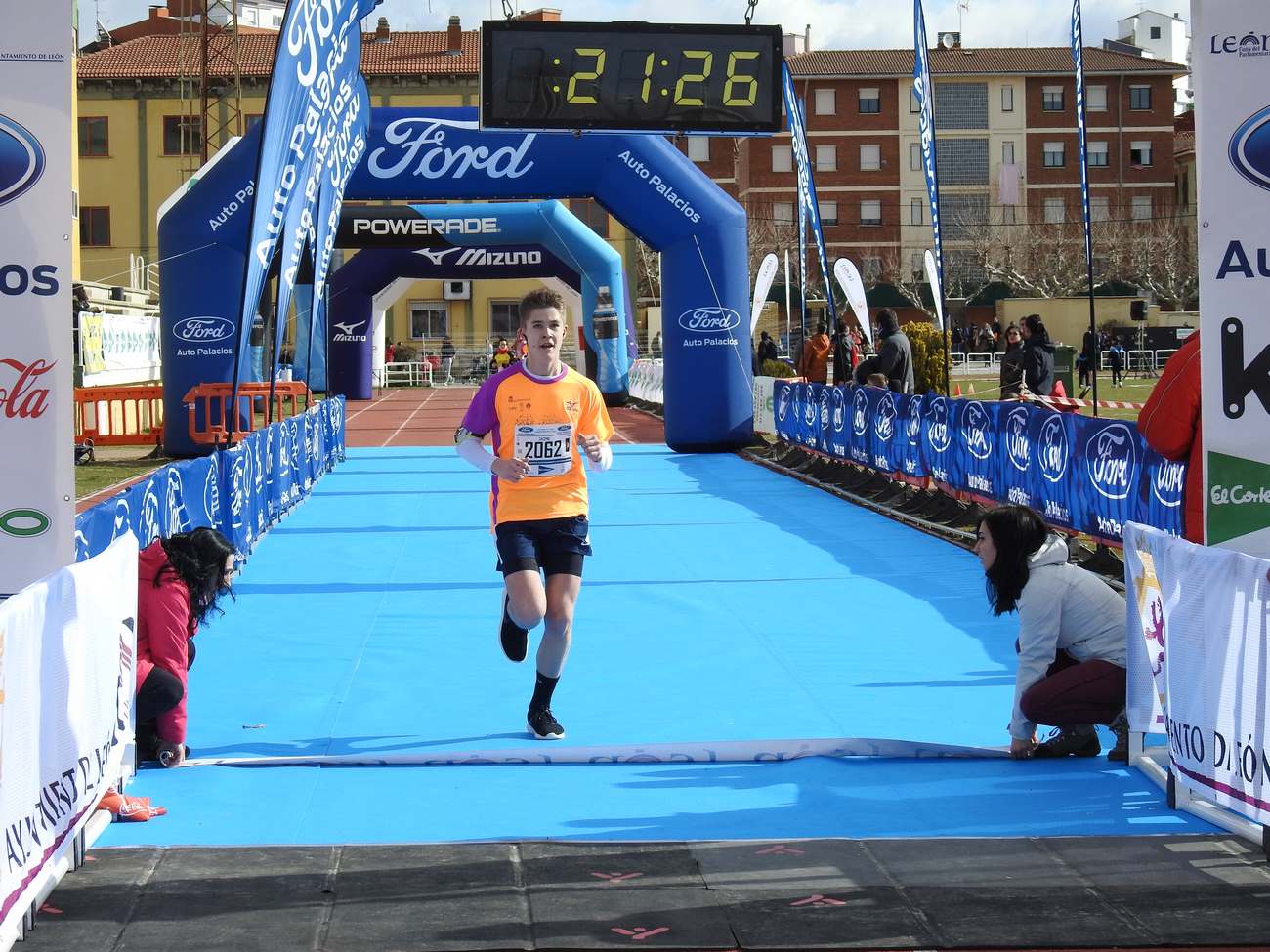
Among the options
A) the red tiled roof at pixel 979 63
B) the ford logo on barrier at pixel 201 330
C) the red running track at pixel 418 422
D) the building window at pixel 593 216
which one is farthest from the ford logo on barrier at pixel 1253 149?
the red tiled roof at pixel 979 63

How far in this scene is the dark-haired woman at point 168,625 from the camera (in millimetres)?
5988

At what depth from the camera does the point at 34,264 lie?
510 centimetres

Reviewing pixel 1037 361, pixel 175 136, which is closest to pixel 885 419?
pixel 1037 361

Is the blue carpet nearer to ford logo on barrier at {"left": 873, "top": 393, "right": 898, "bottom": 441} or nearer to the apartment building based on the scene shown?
ford logo on barrier at {"left": 873, "top": 393, "right": 898, "bottom": 441}

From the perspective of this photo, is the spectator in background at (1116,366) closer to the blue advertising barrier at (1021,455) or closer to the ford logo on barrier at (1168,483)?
the blue advertising barrier at (1021,455)

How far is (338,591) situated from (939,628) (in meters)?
4.10

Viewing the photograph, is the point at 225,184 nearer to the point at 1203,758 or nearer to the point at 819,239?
the point at 819,239

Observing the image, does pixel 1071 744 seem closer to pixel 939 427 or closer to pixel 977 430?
pixel 977 430

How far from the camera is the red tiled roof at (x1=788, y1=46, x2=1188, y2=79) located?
265ft

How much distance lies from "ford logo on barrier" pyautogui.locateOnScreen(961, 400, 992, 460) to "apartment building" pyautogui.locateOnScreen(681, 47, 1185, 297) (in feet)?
218

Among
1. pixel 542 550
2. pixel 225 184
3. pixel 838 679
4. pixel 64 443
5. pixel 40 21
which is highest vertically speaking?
pixel 225 184

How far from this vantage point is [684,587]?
11023 mm

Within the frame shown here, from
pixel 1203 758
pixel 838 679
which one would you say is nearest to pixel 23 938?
pixel 1203 758

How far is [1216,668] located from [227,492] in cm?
818
